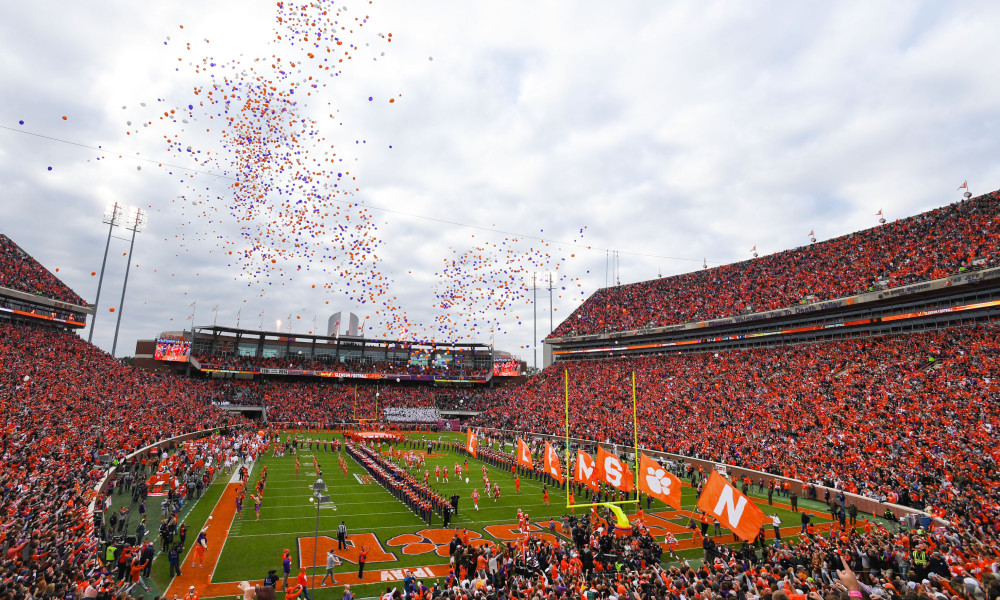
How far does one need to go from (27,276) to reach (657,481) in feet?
173

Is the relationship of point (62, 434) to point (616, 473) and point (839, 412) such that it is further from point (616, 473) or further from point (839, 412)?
point (839, 412)

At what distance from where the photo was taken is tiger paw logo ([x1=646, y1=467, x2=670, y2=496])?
17306mm

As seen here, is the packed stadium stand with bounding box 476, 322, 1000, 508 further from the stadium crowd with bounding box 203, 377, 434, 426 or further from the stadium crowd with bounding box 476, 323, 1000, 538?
the stadium crowd with bounding box 203, 377, 434, 426

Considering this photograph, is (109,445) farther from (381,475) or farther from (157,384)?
(157,384)

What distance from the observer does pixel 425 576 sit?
14328mm

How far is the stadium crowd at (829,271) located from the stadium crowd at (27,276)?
53188 mm

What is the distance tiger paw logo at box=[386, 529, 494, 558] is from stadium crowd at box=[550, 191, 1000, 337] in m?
33.1

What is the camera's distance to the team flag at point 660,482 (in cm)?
1675

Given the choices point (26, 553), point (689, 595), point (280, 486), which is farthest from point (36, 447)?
point (689, 595)

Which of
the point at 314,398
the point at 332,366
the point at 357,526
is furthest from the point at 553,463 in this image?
the point at 332,366

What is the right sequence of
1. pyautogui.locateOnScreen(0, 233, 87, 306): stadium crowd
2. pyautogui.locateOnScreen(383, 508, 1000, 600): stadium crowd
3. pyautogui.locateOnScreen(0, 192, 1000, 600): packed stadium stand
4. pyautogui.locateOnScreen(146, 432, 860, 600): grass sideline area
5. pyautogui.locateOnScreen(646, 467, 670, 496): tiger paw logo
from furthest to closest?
pyautogui.locateOnScreen(0, 233, 87, 306): stadium crowd < pyautogui.locateOnScreen(646, 467, 670, 496): tiger paw logo < pyautogui.locateOnScreen(146, 432, 860, 600): grass sideline area < pyautogui.locateOnScreen(0, 192, 1000, 600): packed stadium stand < pyautogui.locateOnScreen(383, 508, 1000, 600): stadium crowd

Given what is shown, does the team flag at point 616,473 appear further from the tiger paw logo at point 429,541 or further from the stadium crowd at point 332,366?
the stadium crowd at point 332,366

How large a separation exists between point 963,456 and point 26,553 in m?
32.0

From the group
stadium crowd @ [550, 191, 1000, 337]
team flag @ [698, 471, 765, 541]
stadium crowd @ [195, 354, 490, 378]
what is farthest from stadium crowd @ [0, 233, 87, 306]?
stadium crowd @ [550, 191, 1000, 337]
